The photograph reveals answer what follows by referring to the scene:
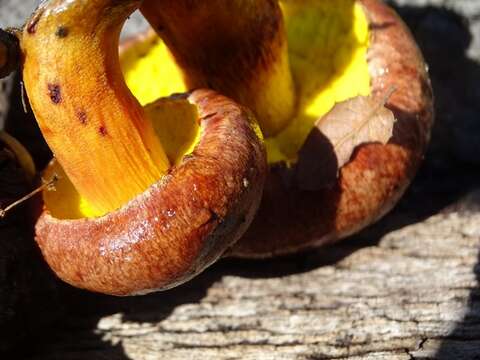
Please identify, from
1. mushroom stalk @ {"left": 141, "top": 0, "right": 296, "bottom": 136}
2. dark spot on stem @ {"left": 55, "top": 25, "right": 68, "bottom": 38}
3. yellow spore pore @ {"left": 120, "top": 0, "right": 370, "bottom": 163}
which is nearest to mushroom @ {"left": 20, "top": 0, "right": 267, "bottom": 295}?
dark spot on stem @ {"left": 55, "top": 25, "right": 68, "bottom": 38}

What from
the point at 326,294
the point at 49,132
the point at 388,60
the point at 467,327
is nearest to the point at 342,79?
the point at 388,60

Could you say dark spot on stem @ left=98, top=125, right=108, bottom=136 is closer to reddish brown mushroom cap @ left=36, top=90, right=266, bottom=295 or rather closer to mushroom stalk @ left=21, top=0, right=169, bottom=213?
mushroom stalk @ left=21, top=0, right=169, bottom=213

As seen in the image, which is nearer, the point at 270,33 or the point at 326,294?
the point at 270,33

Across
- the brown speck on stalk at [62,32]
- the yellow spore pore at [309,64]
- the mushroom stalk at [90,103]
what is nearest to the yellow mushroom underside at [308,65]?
the yellow spore pore at [309,64]

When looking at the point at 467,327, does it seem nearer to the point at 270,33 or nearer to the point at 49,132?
the point at 270,33

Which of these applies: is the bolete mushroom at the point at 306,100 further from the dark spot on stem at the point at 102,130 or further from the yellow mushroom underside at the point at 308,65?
the dark spot on stem at the point at 102,130

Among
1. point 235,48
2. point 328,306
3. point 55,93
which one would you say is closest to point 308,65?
point 235,48
